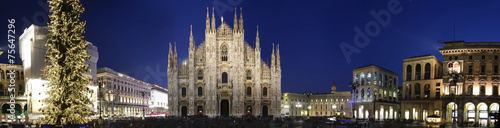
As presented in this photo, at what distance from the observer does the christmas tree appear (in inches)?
634

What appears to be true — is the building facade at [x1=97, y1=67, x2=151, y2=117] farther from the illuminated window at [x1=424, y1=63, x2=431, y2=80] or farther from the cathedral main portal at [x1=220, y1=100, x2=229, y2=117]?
the illuminated window at [x1=424, y1=63, x2=431, y2=80]

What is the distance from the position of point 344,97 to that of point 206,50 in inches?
2286

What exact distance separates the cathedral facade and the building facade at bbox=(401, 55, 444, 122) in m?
24.1

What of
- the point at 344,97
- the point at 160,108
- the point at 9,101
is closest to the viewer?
the point at 9,101

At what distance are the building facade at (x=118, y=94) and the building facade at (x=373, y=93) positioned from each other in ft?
137

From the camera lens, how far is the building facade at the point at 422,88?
54.5 m

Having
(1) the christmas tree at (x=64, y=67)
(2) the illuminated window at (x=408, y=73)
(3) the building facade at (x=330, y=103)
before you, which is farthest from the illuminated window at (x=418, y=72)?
(1) the christmas tree at (x=64, y=67)

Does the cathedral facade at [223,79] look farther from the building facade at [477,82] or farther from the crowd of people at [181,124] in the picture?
the building facade at [477,82]

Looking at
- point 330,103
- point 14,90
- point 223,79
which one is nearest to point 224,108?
point 223,79

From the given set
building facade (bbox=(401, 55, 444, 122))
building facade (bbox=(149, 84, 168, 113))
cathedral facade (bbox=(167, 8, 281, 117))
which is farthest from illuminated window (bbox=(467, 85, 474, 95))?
building facade (bbox=(149, 84, 168, 113))

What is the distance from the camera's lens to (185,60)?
61.1 metres

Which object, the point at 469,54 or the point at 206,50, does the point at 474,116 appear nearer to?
the point at 469,54

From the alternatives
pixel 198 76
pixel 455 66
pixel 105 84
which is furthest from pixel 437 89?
pixel 105 84

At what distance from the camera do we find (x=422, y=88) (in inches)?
2207
